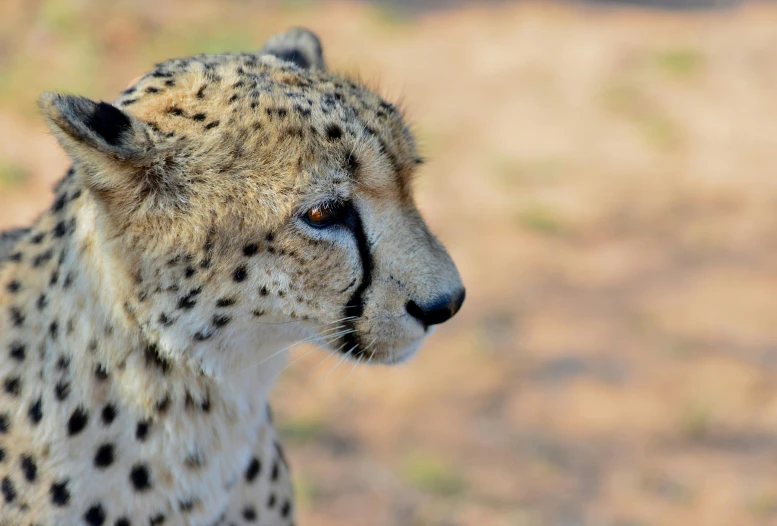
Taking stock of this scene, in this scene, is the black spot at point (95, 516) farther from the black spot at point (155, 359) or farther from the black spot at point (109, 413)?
the black spot at point (155, 359)

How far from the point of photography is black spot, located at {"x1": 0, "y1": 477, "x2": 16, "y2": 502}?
5.43 feet

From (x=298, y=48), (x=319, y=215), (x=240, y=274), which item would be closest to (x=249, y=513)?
(x=240, y=274)

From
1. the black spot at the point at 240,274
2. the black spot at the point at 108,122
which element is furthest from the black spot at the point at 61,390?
the black spot at the point at 108,122

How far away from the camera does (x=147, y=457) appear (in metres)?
1.66

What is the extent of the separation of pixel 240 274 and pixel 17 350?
1.49 ft

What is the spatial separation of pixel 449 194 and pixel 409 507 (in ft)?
7.58

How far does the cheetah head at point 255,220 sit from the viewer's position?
5.07 ft

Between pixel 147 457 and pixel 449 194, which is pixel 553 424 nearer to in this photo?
pixel 449 194

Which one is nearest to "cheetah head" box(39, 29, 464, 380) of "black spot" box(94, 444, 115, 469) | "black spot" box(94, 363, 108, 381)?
"black spot" box(94, 363, 108, 381)

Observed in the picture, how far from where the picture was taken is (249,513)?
1.85 m

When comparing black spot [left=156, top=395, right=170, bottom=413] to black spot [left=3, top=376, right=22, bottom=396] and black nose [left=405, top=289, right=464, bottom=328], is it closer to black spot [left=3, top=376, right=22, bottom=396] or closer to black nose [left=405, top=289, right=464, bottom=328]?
black spot [left=3, top=376, right=22, bottom=396]

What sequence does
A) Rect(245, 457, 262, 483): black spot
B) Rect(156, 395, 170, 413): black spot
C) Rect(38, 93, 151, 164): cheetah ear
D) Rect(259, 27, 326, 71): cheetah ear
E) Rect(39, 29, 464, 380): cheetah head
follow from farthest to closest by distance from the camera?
Rect(259, 27, 326, 71): cheetah ear < Rect(245, 457, 262, 483): black spot < Rect(156, 395, 170, 413): black spot < Rect(39, 29, 464, 380): cheetah head < Rect(38, 93, 151, 164): cheetah ear

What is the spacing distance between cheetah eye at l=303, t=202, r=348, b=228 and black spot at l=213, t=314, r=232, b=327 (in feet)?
0.70

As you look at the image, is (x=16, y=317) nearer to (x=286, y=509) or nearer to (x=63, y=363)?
(x=63, y=363)
